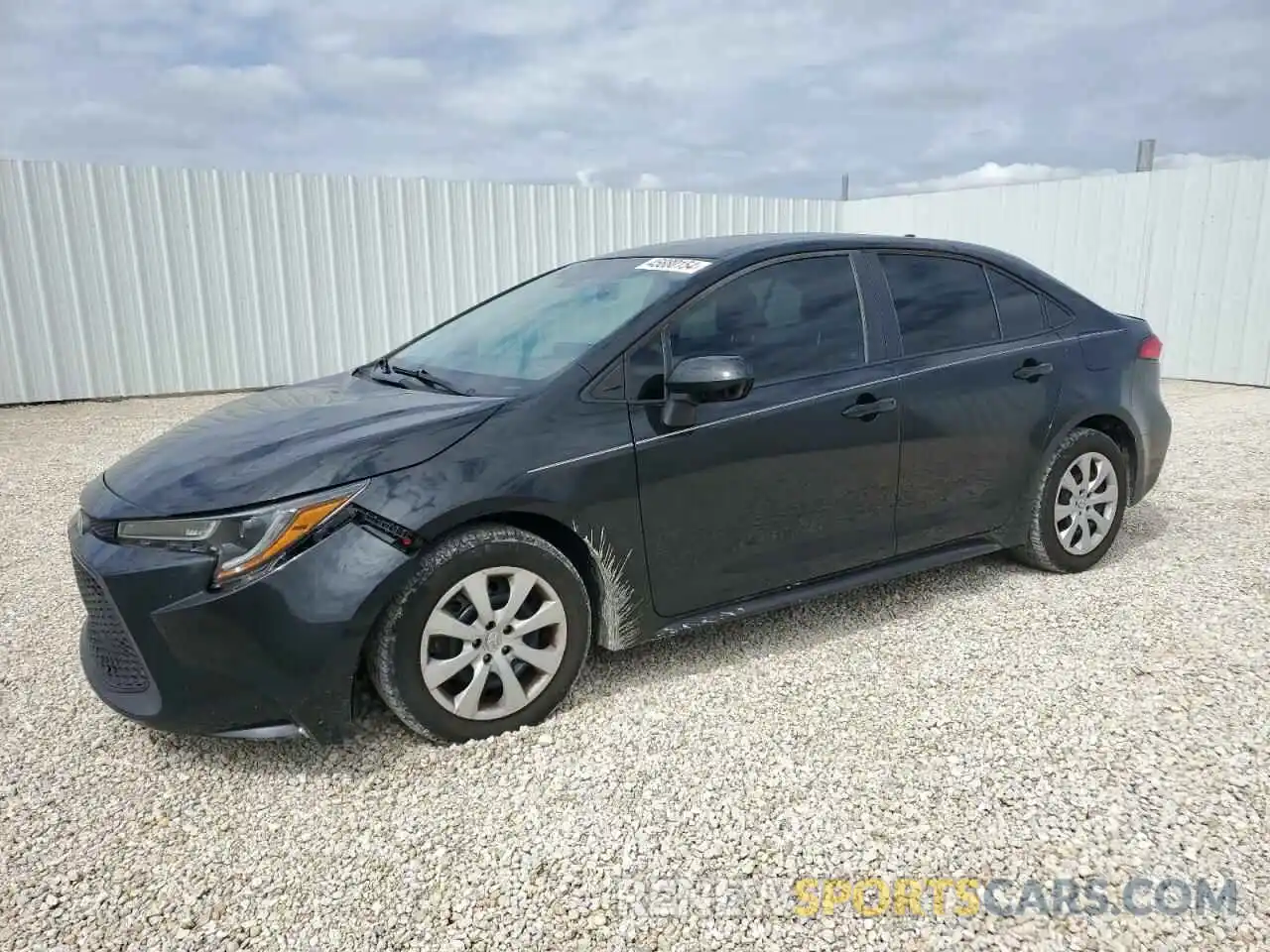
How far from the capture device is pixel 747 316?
322cm

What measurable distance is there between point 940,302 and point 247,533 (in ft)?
9.30

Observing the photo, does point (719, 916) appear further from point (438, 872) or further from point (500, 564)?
point (500, 564)

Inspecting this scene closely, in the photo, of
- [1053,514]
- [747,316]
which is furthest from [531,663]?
[1053,514]

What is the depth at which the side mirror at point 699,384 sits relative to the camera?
9.23 ft

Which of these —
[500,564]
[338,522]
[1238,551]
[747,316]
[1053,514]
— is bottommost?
[1238,551]

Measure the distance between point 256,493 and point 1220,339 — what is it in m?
11.6

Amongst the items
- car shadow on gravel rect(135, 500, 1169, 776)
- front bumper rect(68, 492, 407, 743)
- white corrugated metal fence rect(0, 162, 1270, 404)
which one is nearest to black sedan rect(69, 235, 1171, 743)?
front bumper rect(68, 492, 407, 743)

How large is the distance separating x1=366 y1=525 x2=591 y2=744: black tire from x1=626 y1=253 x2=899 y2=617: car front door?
0.34m

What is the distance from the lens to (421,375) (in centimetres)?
332

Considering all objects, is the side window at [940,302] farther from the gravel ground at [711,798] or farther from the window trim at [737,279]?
the gravel ground at [711,798]

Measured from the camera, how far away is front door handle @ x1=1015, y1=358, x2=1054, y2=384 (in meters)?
3.81

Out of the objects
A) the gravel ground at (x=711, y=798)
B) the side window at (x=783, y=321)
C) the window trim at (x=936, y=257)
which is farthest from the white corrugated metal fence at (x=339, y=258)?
the side window at (x=783, y=321)

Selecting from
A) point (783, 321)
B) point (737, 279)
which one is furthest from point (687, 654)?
point (737, 279)

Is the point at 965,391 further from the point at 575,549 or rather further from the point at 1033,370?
the point at 575,549
